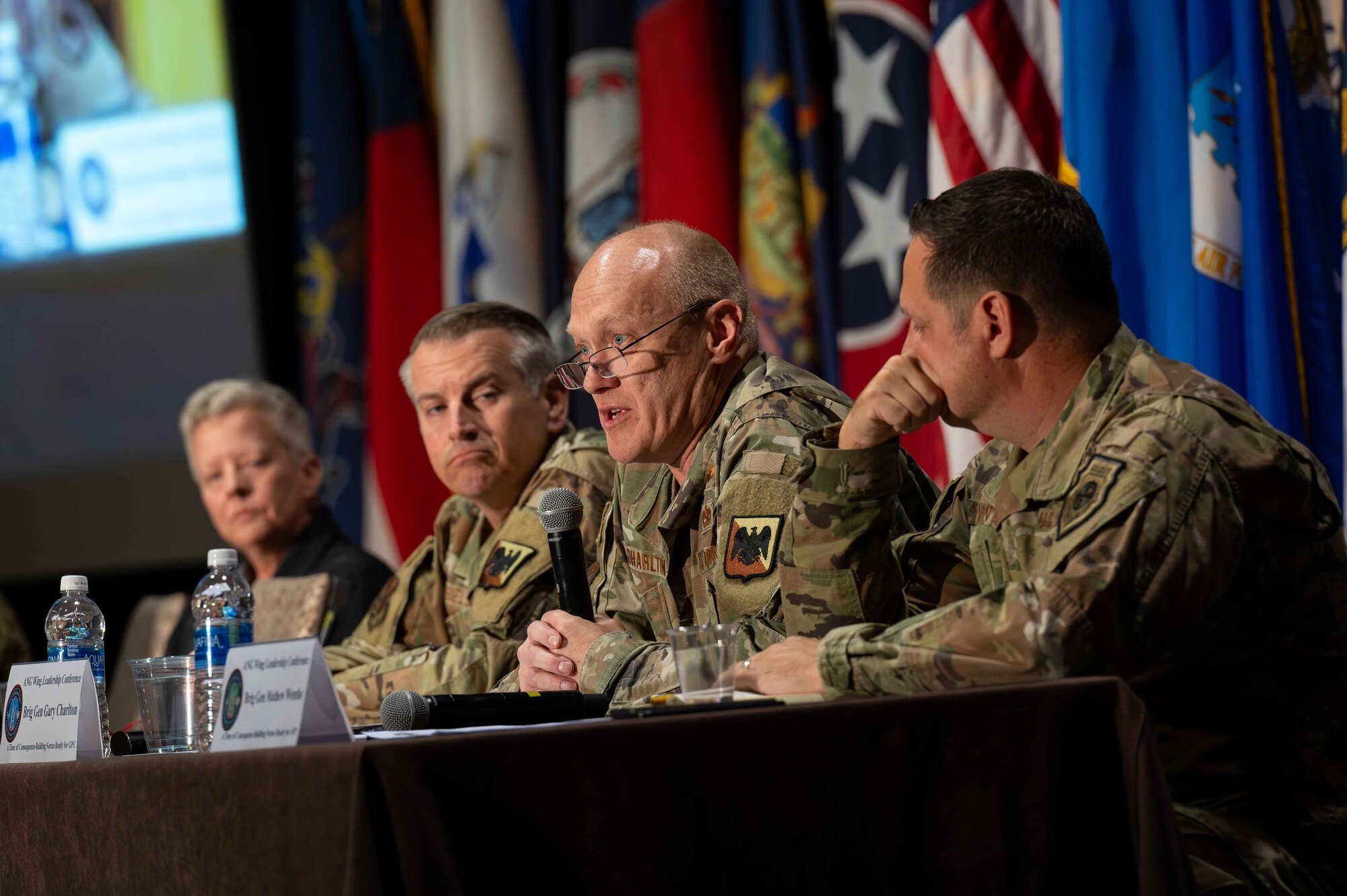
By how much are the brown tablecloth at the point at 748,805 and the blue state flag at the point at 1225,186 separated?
6.23 feet

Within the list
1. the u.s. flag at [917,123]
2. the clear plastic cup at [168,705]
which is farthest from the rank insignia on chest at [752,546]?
the u.s. flag at [917,123]

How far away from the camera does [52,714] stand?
173 centimetres

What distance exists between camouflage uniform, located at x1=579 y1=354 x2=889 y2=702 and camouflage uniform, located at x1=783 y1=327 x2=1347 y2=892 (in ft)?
1.45

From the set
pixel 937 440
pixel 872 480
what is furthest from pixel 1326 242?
pixel 872 480

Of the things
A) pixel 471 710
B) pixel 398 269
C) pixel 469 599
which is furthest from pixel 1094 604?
pixel 398 269

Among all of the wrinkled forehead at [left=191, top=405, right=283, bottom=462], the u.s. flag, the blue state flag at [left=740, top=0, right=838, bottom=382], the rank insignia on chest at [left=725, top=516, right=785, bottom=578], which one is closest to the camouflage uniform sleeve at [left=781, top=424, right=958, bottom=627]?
the rank insignia on chest at [left=725, top=516, right=785, bottom=578]

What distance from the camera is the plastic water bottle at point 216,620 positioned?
5.95 feet

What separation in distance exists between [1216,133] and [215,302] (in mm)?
3937

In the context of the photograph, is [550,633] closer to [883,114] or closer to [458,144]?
[883,114]

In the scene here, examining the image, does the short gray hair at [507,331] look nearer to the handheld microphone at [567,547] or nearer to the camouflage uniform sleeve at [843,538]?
the handheld microphone at [567,547]

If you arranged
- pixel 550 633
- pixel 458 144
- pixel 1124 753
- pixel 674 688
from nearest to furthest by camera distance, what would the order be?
pixel 1124 753, pixel 674 688, pixel 550 633, pixel 458 144

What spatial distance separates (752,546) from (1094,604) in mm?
821

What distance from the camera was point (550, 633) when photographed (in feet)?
7.62

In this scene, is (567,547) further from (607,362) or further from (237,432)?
(237,432)
